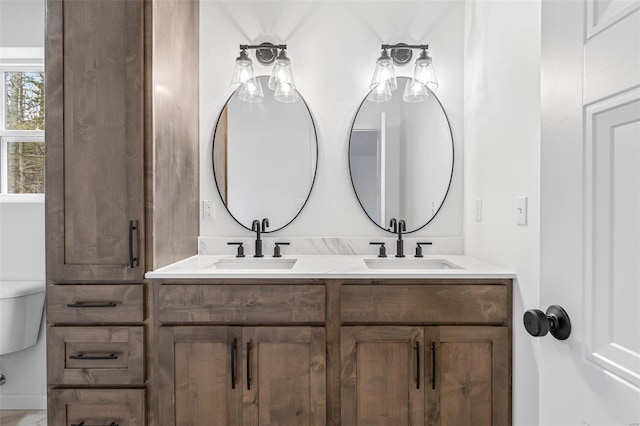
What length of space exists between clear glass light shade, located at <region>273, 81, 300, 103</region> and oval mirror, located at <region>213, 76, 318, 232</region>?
2 cm

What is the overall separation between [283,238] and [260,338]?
725 mm

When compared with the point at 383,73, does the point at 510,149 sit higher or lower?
lower

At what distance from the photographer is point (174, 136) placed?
5.85ft

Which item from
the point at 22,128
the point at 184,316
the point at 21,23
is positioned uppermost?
the point at 21,23

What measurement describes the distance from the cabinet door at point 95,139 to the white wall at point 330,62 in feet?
2.07

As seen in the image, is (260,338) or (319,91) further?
(319,91)

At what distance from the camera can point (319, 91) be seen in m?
2.16

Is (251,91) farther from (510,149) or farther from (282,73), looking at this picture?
(510,149)

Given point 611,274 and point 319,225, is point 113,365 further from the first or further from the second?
point 611,274

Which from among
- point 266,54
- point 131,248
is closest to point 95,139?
point 131,248

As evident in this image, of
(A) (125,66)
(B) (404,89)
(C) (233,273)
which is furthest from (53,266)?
(B) (404,89)

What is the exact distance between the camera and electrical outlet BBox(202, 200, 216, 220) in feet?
7.03

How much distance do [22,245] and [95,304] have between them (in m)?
1.14

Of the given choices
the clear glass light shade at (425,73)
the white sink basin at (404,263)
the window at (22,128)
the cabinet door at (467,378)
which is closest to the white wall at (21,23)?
the window at (22,128)
